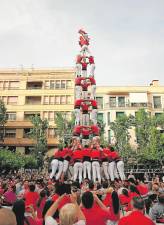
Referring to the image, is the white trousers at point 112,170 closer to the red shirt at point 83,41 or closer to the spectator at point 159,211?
the spectator at point 159,211

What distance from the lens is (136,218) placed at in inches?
157

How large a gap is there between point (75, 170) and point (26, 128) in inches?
1295

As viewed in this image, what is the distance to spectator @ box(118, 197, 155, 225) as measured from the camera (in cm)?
396

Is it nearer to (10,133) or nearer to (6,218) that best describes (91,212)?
(6,218)

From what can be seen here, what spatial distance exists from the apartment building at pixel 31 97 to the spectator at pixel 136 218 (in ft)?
139

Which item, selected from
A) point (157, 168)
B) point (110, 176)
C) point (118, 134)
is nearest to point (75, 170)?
point (110, 176)

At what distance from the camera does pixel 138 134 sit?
128 ft

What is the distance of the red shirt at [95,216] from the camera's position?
4.64 meters

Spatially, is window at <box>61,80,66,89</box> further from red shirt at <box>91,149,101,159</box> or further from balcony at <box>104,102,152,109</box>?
red shirt at <box>91,149,101,159</box>

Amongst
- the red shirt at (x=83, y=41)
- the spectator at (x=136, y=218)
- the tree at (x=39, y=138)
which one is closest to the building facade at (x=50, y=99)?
the tree at (x=39, y=138)

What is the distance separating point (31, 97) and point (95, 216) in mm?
46905

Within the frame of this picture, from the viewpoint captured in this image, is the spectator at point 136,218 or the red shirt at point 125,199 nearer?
the spectator at point 136,218

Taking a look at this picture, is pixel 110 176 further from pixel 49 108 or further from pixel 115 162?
pixel 49 108

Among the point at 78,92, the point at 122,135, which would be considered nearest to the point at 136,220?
the point at 78,92
